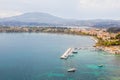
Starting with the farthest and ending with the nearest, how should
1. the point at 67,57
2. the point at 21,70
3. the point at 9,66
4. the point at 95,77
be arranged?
the point at 67,57 → the point at 9,66 → the point at 21,70 → the point at 95,77

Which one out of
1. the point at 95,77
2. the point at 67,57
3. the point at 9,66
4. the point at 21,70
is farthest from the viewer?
the point at 67,57

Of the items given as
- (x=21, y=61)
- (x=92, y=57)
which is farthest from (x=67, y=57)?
(x=21, y=61)

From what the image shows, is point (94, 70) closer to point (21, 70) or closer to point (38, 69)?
point (38, 69)

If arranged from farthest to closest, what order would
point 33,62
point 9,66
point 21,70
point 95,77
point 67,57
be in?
point 67,57, point 33,62, point 9,66, point 21,70, point 95,77

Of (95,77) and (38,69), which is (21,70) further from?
(95,77)

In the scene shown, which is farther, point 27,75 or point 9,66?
point 9,66

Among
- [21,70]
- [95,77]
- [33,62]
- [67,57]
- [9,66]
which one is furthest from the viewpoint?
[67,57]

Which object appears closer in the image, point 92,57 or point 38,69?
point 38,69

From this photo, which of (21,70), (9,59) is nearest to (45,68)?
(21,70)
